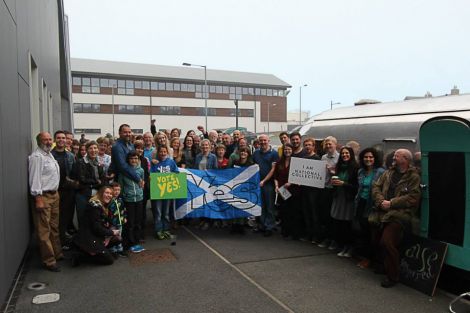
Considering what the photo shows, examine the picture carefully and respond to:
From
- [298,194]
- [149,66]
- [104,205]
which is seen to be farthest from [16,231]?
[149,66]

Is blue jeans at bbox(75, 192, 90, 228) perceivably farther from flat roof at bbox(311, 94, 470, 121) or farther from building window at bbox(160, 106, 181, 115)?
building window at bbox(160, 106, 181, 115)

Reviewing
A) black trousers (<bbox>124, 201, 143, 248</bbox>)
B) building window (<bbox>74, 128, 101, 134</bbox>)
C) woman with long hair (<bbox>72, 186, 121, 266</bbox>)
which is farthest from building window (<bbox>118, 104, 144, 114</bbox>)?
woman with long hair (<bbox>72, 186, 121, 266</bbox>)

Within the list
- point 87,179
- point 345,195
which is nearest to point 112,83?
point 87,179

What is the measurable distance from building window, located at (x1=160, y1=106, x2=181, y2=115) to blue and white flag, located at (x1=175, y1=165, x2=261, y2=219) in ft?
185

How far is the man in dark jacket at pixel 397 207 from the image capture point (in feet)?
17.1

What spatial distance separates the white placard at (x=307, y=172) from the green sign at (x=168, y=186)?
200 cm

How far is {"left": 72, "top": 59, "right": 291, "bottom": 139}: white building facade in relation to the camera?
191 ft

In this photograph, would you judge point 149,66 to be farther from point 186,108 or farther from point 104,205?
point 104,205

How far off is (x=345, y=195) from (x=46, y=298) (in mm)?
4390

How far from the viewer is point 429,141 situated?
16.9 ft

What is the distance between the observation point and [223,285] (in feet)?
17.2

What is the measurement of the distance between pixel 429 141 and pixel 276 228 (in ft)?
12.8

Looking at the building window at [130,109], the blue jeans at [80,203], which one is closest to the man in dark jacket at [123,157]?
the blue jeans at [80,203]

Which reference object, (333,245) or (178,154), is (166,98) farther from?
(333,245)
